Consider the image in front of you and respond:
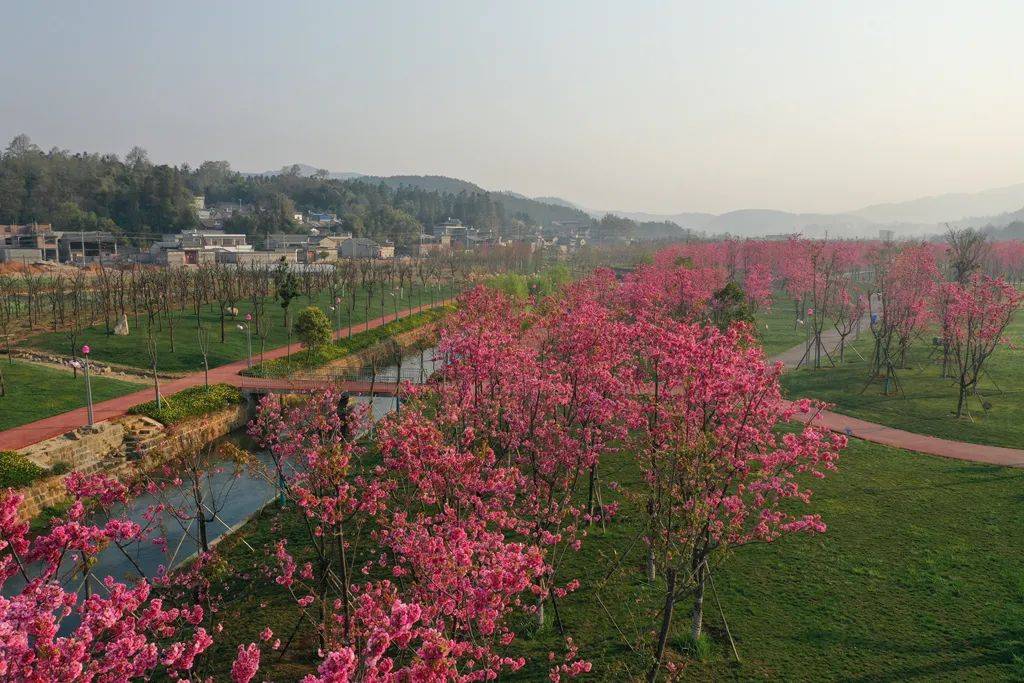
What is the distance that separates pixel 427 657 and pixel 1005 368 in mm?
37615

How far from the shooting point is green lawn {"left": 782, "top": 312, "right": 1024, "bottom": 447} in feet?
79.2

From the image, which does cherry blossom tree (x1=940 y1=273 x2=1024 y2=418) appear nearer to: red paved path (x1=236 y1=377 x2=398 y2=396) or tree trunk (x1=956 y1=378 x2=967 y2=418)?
tree trunk (x1=956 y1=378 x2=967 y2=418)

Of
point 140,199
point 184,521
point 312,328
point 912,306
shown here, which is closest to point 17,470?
point 184,521

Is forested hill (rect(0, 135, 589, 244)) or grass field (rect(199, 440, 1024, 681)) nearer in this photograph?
grass field (rect(199, 440, 1024, 681))

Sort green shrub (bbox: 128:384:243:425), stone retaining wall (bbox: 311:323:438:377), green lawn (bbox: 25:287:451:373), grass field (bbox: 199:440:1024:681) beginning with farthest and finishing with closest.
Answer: stone retaining wall (bbox: 311:323:438:377)
green lawn (bbox: 25:287:451:373)
green shrub (bbox: 128:384:243:425)
grass field (bbox: 199:440:1024:681)

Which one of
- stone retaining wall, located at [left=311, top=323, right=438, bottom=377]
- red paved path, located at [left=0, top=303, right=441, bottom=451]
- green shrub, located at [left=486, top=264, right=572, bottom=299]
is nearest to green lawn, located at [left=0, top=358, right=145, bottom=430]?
red paved path, located at [left=0, top=303, right=441, bottom=451]

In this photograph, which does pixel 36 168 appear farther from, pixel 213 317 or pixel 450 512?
pixel 450 512

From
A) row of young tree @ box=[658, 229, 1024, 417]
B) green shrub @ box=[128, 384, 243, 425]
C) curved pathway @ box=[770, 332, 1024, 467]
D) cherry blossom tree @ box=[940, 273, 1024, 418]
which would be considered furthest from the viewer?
green shrub @ box=[128, 384, 243, 425]

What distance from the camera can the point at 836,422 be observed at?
25.7 meters

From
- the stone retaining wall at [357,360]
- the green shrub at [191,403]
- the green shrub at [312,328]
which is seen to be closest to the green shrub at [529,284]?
the stone retaining wall at [357,360]

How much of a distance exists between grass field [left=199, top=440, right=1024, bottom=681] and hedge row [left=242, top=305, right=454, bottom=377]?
18.9 metres

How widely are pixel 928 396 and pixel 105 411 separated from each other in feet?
114

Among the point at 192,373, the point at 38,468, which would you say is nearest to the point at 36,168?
the point at 192,373

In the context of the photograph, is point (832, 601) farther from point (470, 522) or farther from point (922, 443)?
point (922, 443)
